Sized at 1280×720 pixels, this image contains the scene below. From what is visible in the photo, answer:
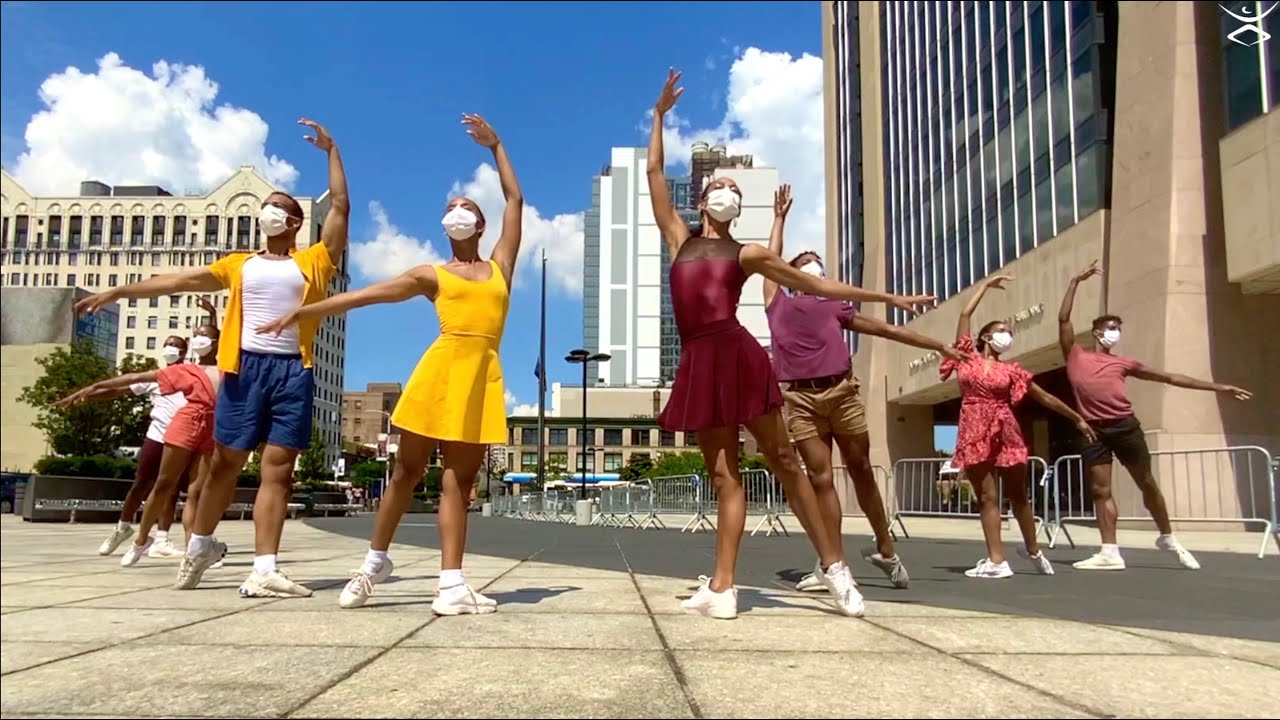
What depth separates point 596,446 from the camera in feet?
384

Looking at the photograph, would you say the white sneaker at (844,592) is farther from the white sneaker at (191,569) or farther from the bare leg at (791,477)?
the white sneaker at (191,569)

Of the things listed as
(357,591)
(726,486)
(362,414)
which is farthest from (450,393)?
(362,414)

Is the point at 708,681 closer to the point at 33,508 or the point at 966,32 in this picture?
the point at 33,508

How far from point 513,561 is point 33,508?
15058 millimetres

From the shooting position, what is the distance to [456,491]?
416 cm

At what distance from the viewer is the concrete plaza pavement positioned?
7.32ft

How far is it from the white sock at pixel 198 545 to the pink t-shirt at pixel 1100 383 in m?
6.34

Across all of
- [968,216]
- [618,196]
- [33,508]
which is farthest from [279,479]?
[618,196]

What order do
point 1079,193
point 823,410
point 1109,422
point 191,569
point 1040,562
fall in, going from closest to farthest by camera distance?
point 191,569, point 823,410, point 1040,562, point 1109,422, point 1079,193

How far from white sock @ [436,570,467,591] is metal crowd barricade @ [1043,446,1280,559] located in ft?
23.8

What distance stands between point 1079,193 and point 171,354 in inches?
869

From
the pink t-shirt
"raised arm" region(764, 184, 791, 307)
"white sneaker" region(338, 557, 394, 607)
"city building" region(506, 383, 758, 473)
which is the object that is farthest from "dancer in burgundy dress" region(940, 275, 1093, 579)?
"city building" region(506, 383, 758, 473)

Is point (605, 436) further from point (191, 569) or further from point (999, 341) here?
point (191, 569)

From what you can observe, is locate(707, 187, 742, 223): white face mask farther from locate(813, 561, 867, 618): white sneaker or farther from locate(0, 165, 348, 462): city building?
locate(0, 165, 348, 462): city building
